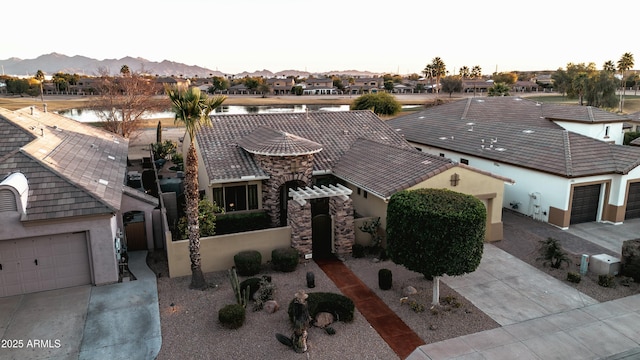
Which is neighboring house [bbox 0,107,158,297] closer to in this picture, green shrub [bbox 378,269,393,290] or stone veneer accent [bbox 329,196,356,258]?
stone veneer accent [bbox 329,196,356,258]

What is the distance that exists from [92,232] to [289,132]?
1398cm

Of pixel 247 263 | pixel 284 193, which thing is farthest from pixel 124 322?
pixel 284 193

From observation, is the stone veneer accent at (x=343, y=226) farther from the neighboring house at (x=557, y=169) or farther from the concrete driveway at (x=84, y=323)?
the neighboring house at (x=557, y=169)

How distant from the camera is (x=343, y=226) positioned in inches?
755

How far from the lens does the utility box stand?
17.2 m

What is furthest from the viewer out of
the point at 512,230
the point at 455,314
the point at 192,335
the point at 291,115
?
the point at 291,115

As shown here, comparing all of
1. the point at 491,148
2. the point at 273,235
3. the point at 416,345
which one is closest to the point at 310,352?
the point at 416,345

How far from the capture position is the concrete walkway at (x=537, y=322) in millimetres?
→ 12359

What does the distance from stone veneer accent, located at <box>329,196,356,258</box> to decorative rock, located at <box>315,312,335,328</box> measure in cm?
556

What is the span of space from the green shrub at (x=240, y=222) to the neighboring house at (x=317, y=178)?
0.49 meters

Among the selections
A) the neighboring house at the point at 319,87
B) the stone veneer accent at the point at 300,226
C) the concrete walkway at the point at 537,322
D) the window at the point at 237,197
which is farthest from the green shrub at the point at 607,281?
the neighboring house at the point at 319,87

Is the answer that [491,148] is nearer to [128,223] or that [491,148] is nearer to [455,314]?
[455,314]

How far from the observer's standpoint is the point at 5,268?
15047 millimetres

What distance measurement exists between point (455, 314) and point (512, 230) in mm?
9962
